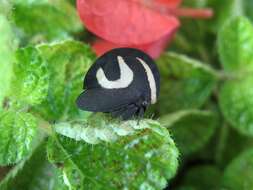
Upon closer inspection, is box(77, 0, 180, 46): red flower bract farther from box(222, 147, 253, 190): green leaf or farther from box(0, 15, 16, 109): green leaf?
box(222, 147, 253, 190): green leaf

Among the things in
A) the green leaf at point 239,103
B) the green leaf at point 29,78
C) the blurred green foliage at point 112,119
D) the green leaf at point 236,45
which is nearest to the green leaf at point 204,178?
the blurred green foliage at point 112,119

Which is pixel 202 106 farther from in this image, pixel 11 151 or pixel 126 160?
pixel 11 151

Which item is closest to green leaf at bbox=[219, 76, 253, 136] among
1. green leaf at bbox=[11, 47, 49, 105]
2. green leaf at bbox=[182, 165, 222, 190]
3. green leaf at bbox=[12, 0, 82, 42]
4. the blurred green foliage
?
the blurred green foliage

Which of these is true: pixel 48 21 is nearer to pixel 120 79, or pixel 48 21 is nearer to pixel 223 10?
pixel 120 79

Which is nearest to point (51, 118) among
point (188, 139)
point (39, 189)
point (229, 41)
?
point (39, 189)

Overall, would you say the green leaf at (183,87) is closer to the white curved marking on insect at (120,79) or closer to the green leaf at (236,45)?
the green leaf at (236,45)

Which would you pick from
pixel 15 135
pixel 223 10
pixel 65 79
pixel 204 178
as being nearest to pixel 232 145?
pixel 204 178

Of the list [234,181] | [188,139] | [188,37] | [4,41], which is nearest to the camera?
[4,41]
